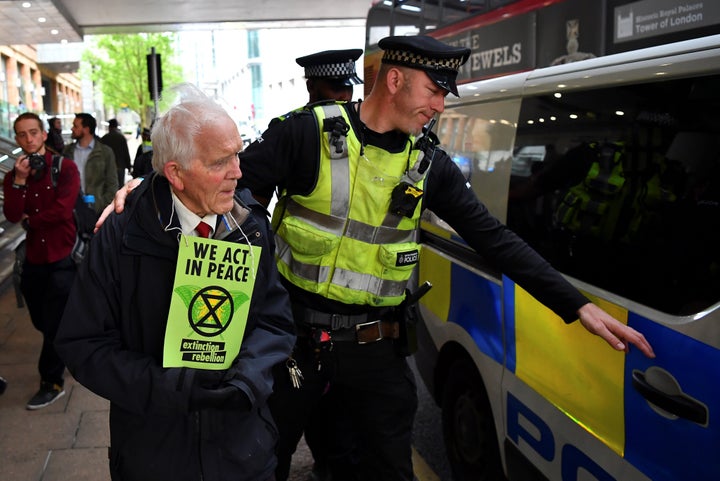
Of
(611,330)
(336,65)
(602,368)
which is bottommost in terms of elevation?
(602,368)

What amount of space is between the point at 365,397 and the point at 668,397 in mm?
1043

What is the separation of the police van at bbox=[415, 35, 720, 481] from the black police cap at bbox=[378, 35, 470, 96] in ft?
1.51

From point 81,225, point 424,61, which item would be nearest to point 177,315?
point 424,61

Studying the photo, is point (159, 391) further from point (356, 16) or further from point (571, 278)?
point (356, 16)

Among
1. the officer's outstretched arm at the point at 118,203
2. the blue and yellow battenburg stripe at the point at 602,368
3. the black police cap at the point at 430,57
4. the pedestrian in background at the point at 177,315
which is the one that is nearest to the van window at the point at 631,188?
the blue and yellow battenburg stripe at the point at 602,368

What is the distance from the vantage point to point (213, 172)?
1698mm

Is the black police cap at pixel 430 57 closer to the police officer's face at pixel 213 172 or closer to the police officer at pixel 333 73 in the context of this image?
the police officer's face at pixel 213 172

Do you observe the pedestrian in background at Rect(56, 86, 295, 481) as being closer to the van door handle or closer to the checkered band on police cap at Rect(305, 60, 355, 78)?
the van door handle

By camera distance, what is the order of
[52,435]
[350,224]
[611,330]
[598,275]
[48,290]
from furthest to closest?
[48,290], [52,435], [350,224], [598,275], [611,330]

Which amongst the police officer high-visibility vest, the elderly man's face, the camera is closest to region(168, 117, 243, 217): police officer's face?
the elderly man's face

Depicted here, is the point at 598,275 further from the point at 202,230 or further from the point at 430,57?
the point at 202,230

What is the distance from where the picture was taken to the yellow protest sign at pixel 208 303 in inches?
66.0

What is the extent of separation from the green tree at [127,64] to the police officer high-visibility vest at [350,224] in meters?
44.0

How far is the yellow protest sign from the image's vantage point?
1.68 metres
